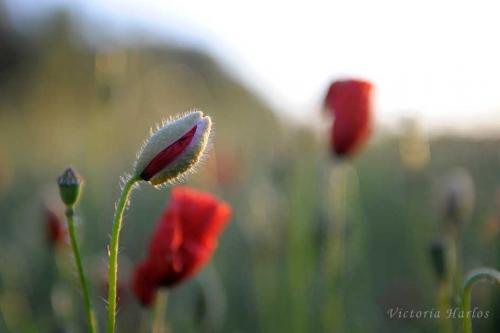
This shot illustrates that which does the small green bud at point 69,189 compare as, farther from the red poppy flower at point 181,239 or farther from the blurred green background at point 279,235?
the blurred green background at point 279,235

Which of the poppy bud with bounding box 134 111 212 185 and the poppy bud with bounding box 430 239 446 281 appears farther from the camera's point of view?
the poppy bud with bounding box 430 239 446 281

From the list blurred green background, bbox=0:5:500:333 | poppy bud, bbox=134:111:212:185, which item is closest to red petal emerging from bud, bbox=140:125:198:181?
poppy bud, bbox=134:111:212:185

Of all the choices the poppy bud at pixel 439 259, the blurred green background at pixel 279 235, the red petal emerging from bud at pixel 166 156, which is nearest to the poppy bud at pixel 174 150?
the red petal emerging from bud at pixel 166 156

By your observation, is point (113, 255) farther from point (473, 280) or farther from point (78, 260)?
point (473, 280)

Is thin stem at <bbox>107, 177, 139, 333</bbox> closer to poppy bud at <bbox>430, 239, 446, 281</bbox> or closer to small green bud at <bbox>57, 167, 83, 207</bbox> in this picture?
small green bud at <bbox>57, 167, 83, 207</bbox>

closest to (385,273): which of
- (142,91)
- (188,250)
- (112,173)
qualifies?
(188,250)
